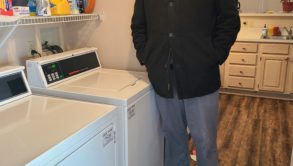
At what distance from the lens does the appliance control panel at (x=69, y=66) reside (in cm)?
165

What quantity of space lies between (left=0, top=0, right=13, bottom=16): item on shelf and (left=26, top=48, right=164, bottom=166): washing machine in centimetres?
29

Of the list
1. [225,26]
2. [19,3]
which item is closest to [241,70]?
[225,26]

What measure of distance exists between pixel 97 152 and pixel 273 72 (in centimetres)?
349

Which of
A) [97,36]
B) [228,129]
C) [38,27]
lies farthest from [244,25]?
[38,27]

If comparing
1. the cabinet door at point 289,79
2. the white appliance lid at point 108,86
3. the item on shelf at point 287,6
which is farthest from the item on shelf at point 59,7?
the item on shelf at point 287,6

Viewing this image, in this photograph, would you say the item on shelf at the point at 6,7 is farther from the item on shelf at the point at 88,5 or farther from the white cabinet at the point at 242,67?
the white cabinet at the point at 242,67

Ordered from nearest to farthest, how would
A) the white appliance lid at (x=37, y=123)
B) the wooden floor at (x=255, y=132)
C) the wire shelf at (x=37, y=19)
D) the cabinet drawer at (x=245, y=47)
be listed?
the white appliance lid at (x=37, y=123) < the wire shelf at (x=37, y=19) < the wooden floor at (x=255, y=132) < the cabinet drawer at (x=245, y=47)

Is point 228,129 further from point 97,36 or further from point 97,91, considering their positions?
point 97,91

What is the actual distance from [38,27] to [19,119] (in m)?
0.89

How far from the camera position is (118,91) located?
155 cm

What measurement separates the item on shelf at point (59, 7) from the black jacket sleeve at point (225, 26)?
892 millimetres

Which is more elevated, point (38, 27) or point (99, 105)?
point (38, 27)

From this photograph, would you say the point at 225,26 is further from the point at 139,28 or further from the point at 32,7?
the point at 32,7

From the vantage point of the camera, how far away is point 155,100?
5.93ft
